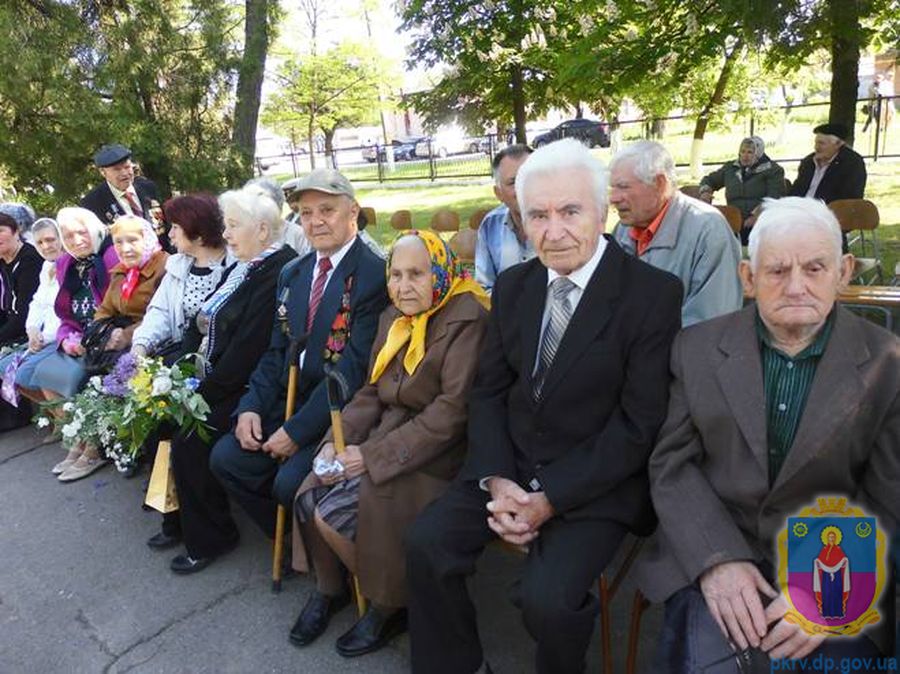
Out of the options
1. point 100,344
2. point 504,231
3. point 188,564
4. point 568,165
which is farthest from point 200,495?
point 568,165

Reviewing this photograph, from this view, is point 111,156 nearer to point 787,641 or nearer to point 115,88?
point 115,88

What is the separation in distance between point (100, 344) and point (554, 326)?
125 inches

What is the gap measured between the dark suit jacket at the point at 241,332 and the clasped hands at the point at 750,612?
2403 mm

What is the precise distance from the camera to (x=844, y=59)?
5.94 m

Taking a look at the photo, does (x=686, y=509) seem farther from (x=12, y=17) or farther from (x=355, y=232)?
(x=12, y=17)

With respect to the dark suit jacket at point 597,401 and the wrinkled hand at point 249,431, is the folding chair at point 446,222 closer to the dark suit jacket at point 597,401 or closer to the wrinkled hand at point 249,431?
the wrinkled hand at point 249,431

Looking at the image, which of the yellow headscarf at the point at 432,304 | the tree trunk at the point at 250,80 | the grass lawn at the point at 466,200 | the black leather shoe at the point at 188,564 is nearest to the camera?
the yellow headscarf at the point at 432,304

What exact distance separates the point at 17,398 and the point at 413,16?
650 centimetres

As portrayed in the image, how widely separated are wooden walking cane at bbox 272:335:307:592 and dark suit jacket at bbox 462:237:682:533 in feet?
3.56

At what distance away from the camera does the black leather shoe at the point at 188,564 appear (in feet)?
10.6

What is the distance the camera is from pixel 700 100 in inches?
512

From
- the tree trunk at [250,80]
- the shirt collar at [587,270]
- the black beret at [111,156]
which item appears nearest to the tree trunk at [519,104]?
the tree trunk at [250,80]

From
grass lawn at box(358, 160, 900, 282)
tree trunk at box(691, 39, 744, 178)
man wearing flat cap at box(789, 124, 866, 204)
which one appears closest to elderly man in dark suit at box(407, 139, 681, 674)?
man wearing flat cap at box(789, 124, 866, 204)

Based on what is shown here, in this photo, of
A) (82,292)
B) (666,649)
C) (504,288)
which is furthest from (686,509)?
(82,292)
